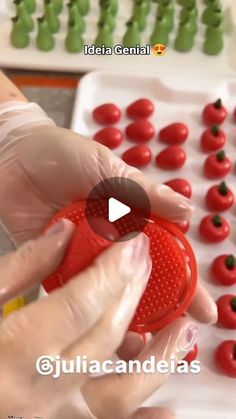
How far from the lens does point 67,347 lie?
42 cm

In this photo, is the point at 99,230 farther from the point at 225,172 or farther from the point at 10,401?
the point at 225,172

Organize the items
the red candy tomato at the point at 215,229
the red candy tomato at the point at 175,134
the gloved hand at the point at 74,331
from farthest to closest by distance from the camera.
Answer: the red candy tomato at the point at 175,134 < the red candy tomato at the point at 215,229 < the gloved hand at the point at 74,331

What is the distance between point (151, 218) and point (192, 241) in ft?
0.76

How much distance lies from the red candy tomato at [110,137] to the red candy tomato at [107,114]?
0.03 m

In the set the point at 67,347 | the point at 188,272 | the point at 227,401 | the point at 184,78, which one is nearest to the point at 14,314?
the point at 67,347

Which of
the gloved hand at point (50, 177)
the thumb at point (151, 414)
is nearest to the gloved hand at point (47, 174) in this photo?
the gloved hand at point (50, 177)

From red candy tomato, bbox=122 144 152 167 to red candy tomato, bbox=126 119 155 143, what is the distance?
0.03 meters

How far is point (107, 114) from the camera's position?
85 cm

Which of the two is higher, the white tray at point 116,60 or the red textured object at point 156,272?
the white tray at point 116,60

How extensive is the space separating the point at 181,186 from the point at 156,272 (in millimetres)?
303

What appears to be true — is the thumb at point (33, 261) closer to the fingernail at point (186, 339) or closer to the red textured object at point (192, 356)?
the fingernail at point (186, 339)

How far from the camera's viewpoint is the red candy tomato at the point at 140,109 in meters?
0.86

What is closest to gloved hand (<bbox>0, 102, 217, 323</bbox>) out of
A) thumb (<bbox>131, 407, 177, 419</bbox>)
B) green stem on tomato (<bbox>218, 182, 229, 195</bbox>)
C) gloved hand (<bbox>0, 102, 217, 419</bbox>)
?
gloved hand (<bbox>0, 102, 217, 419</bbox>)
